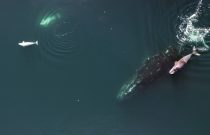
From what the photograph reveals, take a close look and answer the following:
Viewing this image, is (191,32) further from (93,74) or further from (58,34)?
(58,34)

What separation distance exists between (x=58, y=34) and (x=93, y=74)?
83cm

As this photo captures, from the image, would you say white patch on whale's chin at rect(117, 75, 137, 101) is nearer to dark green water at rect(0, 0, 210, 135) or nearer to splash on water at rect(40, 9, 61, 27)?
dark green water at rect(0, 0, 210, 135)

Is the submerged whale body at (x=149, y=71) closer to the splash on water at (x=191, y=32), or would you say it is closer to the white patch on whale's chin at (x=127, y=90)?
the white patch on whale's chin at (x=127, y=90)

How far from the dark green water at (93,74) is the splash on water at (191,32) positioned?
118 mm

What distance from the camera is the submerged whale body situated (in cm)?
752

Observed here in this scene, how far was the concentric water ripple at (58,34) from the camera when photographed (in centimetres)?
785

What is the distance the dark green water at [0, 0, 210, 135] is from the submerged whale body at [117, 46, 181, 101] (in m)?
Answer: 0.09

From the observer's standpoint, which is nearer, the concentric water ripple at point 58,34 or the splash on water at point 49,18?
the concentric water ripple at point 58,34

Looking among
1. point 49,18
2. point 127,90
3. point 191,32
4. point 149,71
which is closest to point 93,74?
point 127,90

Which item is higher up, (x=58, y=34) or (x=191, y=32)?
(x=58, y=34)

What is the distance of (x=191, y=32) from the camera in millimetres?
7785

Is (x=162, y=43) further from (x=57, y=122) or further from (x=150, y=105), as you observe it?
(x=57, y=122)

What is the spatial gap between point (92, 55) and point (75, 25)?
1.88 feet

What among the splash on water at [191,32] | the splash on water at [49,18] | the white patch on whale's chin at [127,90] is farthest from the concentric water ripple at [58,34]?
the splash on water at [191,32]
